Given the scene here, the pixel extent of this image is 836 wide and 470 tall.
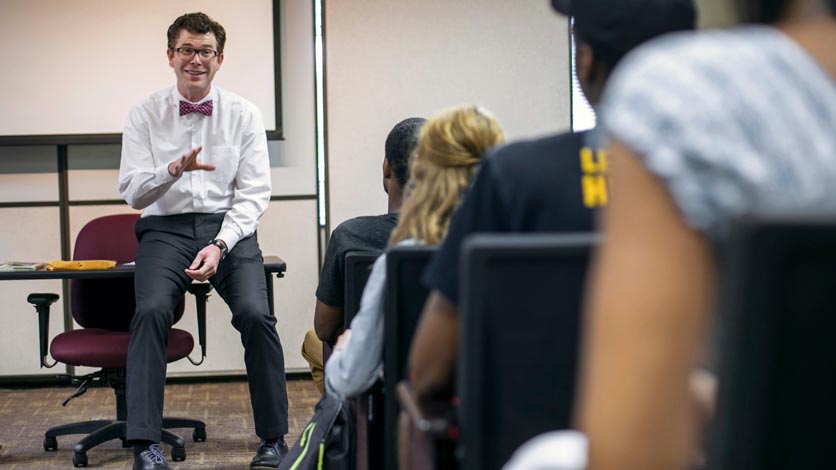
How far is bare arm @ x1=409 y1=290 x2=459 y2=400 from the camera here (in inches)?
51.0

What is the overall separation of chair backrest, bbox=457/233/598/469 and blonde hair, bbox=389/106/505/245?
0.64 m

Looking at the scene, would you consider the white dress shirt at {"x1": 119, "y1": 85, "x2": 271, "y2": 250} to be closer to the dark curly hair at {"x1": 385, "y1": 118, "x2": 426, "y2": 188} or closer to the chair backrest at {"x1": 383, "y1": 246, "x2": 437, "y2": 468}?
the dark curly hair at {"x1": 385, "y1": 118, "x2": 426, "y2": 188}

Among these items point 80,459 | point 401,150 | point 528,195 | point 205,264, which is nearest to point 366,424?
point 401,150

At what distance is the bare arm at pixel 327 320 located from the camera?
2520mm

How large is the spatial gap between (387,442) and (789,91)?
1.41 m

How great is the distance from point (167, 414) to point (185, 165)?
56.6 inches

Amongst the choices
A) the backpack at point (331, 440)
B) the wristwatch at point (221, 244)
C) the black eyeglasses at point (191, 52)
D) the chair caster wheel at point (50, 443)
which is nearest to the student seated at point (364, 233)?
the backpack at point (331, 440)

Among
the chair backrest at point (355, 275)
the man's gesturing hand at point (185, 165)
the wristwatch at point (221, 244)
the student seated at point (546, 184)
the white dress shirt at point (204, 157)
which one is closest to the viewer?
the student seated at point (546, 184)

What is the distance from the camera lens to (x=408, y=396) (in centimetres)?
144

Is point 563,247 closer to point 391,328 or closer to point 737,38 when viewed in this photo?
point 737,38

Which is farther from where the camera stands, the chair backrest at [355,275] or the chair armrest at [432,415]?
the chair backrest at [355,275]

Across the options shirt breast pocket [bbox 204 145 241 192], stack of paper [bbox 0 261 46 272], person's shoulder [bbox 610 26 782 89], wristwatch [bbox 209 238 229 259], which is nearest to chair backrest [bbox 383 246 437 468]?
person's shoulder [bbox 610 26 782 89]

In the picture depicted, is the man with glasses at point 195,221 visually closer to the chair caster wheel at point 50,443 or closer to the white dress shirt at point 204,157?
the white dress shirt at point 204,157

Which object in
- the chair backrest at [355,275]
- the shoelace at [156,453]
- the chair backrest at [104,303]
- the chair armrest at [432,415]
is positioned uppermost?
the chair backrest at [355,275]
